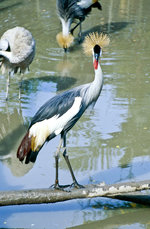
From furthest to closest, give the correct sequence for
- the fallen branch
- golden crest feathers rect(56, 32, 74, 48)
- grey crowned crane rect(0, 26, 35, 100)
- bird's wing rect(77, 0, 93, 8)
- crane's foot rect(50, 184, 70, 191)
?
bird's wing rect(77, 0, 93, 8), golden crest feathers rect(56, 32, 74, 48), grey crowned crane rect(0, 26, 35, 100), crane's foot rect(50, 184, 70, 191), the fallen branch

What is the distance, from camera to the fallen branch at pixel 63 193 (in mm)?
4395

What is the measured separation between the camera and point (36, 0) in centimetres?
1367

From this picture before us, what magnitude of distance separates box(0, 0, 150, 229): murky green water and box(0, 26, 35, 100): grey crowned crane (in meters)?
0.53

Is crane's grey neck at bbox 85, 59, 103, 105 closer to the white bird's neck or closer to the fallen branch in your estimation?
the white bird's neck

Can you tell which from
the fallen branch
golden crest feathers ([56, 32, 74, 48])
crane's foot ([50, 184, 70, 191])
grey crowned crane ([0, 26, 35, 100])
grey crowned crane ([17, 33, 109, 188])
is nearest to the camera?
the fallen branch

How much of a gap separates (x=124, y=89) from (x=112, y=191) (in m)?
3.59

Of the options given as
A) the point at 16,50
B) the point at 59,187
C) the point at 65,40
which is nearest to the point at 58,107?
→ the point at 59,187

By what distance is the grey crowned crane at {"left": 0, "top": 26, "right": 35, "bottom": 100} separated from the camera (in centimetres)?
729

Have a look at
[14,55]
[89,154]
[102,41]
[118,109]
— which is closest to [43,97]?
[14,55]

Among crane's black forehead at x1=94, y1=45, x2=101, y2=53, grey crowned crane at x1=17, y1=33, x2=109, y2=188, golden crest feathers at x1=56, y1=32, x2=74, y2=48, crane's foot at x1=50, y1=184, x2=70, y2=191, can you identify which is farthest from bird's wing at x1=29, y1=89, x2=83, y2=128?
golden crest feathers at x1=56, y1=32, x2=74, y2=48

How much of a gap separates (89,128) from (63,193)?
6.79 ft

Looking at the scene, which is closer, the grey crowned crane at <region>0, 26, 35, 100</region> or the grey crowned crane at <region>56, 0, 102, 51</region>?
the grey crowned crane at <region>0, 26, 35, 100</region>

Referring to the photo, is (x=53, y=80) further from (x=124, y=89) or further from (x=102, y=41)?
(x=102, y=41)

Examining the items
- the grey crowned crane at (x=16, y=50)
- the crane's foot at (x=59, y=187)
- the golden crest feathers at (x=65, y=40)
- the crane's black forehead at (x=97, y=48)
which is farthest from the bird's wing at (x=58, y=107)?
the golden crest feathers at (x=65, y=40)
